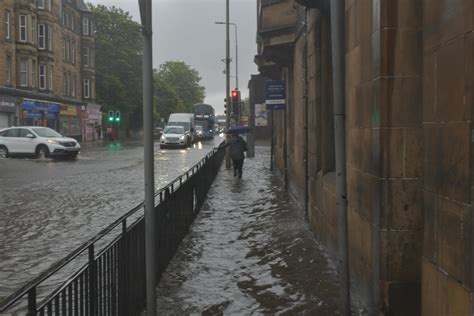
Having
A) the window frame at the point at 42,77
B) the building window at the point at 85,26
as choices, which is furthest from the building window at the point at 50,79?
the building window at the point at 85,26

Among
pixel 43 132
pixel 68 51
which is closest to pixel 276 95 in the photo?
pixel 43 132

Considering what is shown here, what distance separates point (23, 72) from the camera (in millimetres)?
46125

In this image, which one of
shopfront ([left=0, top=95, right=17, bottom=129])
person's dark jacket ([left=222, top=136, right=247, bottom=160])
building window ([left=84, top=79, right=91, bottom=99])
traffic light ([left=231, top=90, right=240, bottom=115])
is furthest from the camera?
building window ([left=84, top=79, right=91, bottom=99])

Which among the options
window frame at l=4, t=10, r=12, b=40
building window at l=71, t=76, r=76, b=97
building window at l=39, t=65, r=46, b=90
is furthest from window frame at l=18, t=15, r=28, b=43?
building window at l=71, t=76, r=76, b=97

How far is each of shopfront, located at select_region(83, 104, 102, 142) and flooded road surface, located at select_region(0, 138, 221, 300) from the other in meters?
40.6

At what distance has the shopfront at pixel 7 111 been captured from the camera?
41938 millimetres

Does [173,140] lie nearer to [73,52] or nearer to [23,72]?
[23,72]

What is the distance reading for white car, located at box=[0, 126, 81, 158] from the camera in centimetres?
2900

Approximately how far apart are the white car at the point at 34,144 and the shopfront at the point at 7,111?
12.8 metres

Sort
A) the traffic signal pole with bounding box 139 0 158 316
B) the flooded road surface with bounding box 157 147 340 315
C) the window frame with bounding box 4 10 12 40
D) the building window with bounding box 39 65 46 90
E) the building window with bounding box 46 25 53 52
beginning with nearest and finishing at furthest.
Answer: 1. the traffic signal pole with bounding box 139 0 158 316
2. the flooded road surface with bounding box 157 147 340 315
3. the window frame with bounding box 4 10 12 40
4. the building window with bounding box 39 65 46 90
5. the building window with bounding box 46 25 53 52

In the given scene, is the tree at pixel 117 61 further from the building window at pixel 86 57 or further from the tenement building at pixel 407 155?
the tenement building at pixel 407 155

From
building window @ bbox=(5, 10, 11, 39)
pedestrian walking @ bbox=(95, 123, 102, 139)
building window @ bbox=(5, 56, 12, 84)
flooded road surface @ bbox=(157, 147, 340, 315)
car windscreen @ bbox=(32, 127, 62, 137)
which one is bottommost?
flooded road surface @ bbox=(157, 147, 340, 315)

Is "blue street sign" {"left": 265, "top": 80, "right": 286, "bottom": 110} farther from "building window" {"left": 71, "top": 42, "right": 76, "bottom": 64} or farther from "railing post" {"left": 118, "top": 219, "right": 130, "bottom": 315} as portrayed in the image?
"building window" {"left": 71, "top": 42, "right": 76, "bottom": 64}

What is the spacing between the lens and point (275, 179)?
61.5 ft
